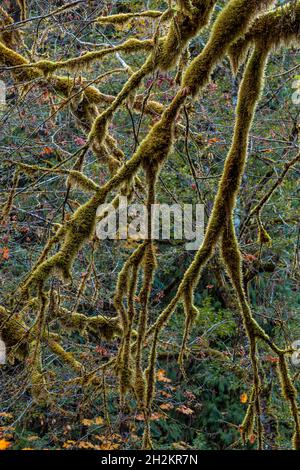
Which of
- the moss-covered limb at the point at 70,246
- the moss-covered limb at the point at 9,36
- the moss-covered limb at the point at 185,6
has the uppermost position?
the moss-covered limb at the point at 9,36

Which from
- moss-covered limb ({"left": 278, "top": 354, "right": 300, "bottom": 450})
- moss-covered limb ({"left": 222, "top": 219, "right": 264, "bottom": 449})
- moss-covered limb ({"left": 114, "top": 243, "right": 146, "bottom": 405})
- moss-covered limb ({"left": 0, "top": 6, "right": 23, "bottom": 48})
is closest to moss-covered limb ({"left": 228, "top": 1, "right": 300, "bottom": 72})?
moss-covered limb ({"left": 222, "top": 219, "right": 264, "bottom": 449})

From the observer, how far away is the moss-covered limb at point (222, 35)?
253cm

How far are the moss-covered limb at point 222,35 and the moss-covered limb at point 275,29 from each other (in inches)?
3.6

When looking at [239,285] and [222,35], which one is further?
[239,285]

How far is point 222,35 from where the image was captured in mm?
2623

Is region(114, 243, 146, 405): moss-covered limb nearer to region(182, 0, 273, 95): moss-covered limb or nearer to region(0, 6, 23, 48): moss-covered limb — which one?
region(182, 0, 273, 95): moss-covered limb

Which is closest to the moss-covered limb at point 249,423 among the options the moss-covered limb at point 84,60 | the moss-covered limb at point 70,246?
the moss-covered limb at point 70,246

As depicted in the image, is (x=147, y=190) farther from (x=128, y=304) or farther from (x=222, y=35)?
(x=222, y=35)

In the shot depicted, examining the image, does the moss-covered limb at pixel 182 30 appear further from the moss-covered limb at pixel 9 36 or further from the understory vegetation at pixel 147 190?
the moss-covered limb at pixel 9 36

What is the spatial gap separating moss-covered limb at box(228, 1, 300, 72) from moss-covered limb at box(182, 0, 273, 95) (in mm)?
92

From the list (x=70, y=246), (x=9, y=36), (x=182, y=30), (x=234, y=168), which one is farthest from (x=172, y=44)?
(x=9, y=36)

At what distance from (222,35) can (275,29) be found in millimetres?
233

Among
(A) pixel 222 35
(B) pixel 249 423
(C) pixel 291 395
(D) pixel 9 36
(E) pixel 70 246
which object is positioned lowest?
(B) pixel 249 423

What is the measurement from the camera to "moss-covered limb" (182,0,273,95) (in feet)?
8.31
